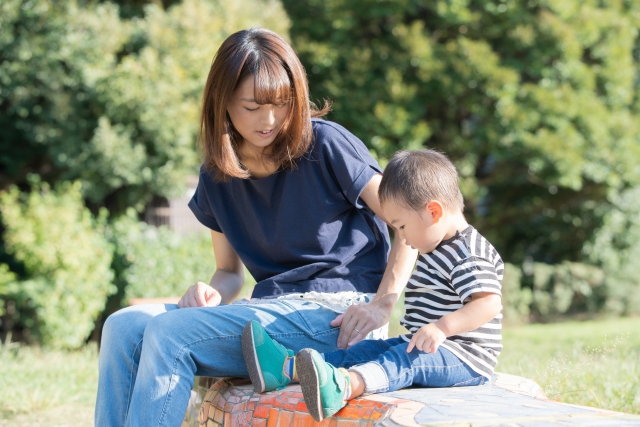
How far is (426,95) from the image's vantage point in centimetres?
1054

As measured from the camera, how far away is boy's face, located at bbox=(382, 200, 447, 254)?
88.6 inches

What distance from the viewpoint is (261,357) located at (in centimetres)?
211

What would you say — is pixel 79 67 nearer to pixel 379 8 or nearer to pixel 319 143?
pixel 379 8

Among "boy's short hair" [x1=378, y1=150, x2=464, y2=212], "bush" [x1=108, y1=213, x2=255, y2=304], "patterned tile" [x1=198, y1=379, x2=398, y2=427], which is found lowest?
"bush" [x1=108, y1=213, x2=255, y2=304]

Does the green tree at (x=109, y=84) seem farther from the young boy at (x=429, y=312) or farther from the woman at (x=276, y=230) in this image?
the young boy at (x=429, y=312)

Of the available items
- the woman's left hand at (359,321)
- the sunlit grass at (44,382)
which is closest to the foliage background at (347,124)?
the sunlit grass at (44,382)

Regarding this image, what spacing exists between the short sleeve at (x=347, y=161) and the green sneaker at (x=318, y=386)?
72cm

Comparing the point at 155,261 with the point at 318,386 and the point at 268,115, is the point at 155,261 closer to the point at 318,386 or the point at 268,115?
the point at 268,115

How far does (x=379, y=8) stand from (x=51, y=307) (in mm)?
6058

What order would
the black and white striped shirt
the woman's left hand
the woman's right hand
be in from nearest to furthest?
the black and white striped shirt, the woman's left hand, the woman's right hand

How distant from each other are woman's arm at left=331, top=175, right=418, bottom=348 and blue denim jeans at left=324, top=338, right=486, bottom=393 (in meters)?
0.05

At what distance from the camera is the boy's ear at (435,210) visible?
223cm

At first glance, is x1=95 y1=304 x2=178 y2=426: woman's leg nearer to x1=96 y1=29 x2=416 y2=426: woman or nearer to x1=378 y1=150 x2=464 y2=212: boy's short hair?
x1=96 y1=29 x2=416 y2=426: woman

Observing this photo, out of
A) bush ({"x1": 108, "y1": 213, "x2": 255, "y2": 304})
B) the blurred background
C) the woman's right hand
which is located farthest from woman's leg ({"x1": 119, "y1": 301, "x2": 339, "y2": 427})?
bush ({"x1": 108, "y1": 213, "x2": 255, "y2": 304})
